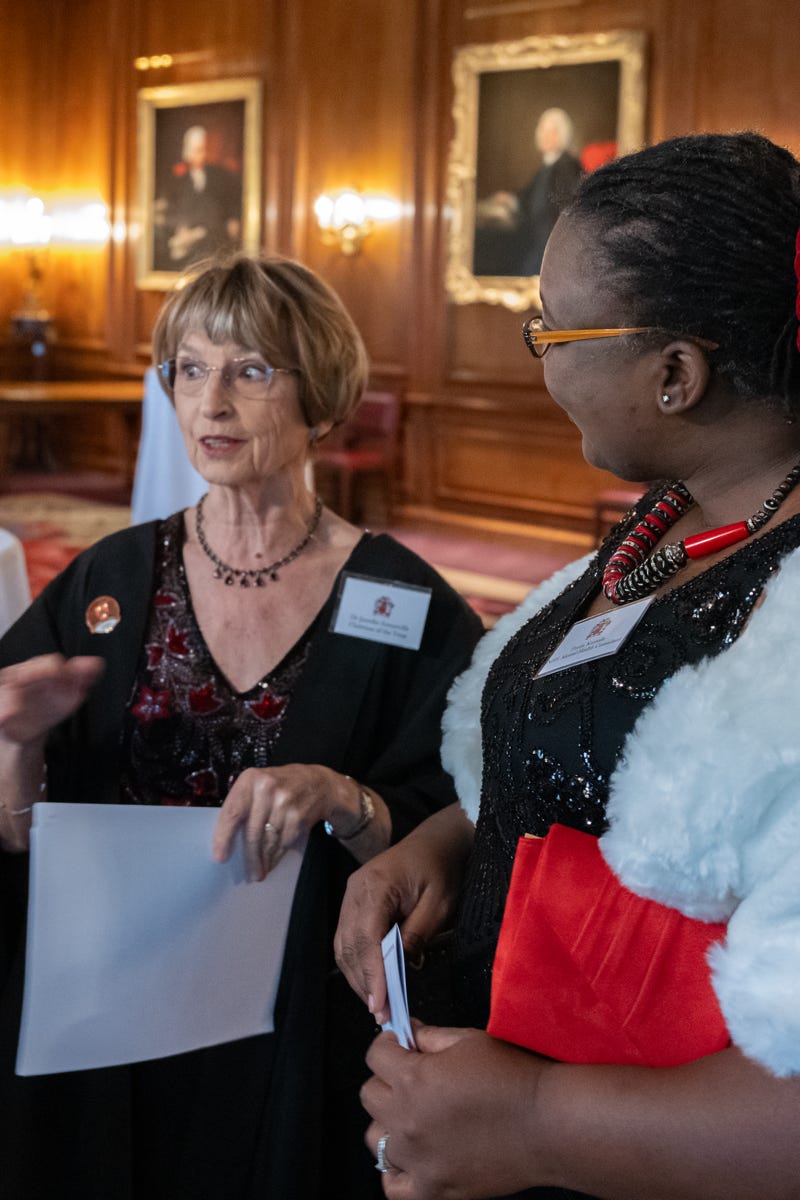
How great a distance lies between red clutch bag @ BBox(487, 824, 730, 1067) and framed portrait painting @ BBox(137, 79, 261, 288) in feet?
29.4

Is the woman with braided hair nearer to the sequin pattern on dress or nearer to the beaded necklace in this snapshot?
the sequin pattern on dress

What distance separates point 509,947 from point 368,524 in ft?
26.9

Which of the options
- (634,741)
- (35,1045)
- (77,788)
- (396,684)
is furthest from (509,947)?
(77,788)

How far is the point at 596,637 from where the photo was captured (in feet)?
3.69

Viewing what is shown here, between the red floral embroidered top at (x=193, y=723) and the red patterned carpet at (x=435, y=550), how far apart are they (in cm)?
463

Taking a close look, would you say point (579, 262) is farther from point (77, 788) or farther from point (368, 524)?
point (368, 524)

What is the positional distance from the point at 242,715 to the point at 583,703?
0.94 meters

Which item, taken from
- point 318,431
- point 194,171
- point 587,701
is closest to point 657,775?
point 587,701

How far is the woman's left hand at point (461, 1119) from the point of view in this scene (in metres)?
0.94

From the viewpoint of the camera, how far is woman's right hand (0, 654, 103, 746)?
153cm

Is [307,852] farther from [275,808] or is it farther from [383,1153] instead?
[383,1153]

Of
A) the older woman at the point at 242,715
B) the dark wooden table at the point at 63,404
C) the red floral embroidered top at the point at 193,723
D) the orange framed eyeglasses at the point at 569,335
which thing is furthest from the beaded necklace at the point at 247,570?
the dark wooden table at the point at 63,404

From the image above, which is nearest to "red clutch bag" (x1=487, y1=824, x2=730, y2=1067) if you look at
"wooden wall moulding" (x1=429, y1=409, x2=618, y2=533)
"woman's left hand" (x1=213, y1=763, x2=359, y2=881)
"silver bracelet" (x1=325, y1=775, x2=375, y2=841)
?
"woman's left hand" (x1=213, y1=763, x2=359, y2=881)

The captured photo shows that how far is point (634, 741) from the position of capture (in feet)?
3.22
